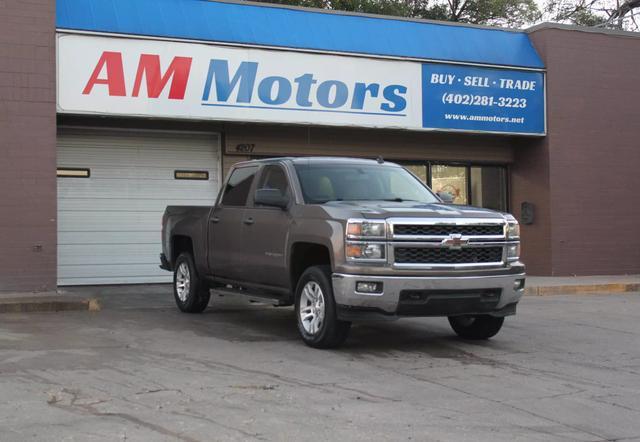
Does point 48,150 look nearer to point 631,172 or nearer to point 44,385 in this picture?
point 44,385

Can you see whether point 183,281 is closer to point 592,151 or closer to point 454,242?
point 454,242

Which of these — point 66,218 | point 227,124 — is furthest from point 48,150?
point 227,124

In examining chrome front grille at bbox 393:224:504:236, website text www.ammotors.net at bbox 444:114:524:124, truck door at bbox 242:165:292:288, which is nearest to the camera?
chrome front grille at bbox 393:224:504:236

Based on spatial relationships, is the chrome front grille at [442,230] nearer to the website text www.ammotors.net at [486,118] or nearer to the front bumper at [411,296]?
the front bumper at [411,296]

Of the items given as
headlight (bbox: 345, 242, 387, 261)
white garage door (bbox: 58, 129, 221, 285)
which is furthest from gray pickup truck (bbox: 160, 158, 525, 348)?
white garage door (bbox: 58, 129, 221, 285)

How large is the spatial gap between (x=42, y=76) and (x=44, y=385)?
7561 mm

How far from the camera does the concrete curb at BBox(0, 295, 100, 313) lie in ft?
37.5

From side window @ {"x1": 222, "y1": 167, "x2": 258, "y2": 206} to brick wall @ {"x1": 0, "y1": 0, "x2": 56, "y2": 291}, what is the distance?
12.2 feet

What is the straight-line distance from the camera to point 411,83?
16453 millimetres

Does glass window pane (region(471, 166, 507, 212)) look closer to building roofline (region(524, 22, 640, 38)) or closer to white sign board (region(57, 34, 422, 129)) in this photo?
white sign board (region(57, 34, 422, 129))

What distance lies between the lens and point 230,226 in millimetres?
10234

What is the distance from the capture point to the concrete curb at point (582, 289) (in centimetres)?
1516

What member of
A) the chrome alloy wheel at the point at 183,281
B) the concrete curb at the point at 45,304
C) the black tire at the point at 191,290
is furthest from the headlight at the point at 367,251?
the concrete curb at the point at 45,304

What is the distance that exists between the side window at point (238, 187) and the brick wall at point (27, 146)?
3.73 m
